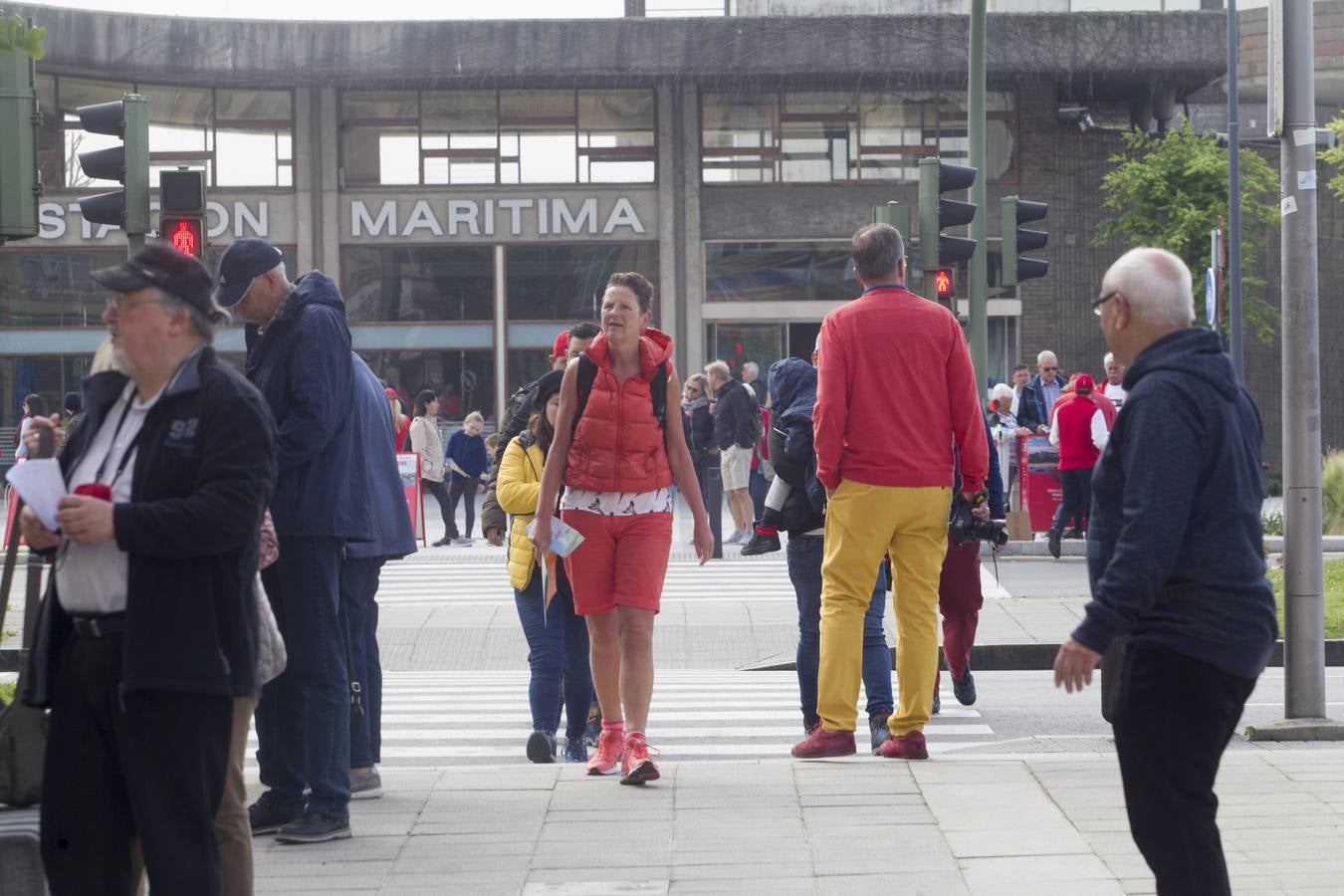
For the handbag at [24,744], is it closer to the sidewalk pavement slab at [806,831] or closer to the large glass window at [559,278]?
the sidewalk pavement slab at [806,831]

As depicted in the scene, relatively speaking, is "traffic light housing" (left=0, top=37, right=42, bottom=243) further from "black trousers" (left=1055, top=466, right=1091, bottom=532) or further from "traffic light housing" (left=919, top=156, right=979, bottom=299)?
"black trousers" (left=1055, top=466, right=1091, bottom=532)

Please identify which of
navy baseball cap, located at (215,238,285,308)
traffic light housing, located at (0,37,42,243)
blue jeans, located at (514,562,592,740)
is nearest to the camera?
navy baseball cap, located at (215,238,285,308)

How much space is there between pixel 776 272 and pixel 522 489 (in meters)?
27.5

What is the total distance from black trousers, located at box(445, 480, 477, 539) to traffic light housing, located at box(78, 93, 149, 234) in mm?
10302

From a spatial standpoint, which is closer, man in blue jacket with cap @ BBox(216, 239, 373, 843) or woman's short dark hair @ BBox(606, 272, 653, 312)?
man in blue jacket with cap @ BBox(216, 239, 373, 843)

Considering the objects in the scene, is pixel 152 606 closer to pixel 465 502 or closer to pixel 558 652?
pixel 558 652

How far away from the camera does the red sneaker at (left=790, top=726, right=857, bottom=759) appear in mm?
7219

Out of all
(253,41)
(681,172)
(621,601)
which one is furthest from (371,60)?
(621,601)

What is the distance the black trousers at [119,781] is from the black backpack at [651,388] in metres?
3.04

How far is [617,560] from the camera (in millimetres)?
6820

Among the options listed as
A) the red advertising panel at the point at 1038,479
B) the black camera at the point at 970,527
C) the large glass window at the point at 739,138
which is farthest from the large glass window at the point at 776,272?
the black camera at the point at 970,527

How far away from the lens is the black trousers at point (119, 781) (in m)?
3.83

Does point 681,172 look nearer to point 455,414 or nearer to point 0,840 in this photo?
point 455,414

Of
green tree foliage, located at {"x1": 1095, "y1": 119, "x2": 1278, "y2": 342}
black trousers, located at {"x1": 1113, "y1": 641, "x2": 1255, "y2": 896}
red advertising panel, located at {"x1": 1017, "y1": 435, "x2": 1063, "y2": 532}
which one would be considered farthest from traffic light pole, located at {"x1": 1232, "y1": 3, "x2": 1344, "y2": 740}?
green tree foliage, located at {"x1": 1095, "y1": 119, "x2": 1278, "y2": 342}
